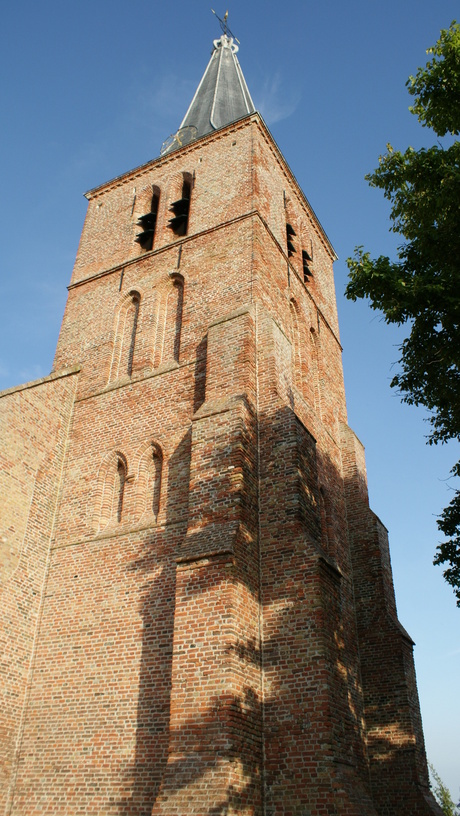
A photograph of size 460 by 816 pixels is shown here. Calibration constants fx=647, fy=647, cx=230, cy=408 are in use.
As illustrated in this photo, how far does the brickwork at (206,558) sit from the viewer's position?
8.02 m

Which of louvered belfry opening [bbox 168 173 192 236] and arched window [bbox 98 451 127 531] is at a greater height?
louvered belfry opening [bbox 168 173 192 236]

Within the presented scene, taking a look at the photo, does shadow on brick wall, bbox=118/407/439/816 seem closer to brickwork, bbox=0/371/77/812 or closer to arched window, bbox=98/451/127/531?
arched window, bbox=98/451/127/531

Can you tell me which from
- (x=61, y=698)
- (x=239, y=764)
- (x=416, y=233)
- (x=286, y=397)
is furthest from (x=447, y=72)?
(x=61, y=698)

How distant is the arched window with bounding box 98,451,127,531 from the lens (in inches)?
454

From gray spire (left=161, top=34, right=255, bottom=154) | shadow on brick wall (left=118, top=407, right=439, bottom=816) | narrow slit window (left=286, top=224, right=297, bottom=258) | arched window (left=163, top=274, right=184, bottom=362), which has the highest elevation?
gray spire (left=161, top=34, right=255, bottom=154)

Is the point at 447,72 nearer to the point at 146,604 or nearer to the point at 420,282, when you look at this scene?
the point at 420,282

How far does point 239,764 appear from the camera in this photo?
748 centimetres

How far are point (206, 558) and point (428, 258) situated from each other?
16.4ft

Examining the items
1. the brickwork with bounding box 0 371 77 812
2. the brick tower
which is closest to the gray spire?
the brick tower

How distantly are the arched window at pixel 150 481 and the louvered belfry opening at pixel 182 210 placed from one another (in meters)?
6.66

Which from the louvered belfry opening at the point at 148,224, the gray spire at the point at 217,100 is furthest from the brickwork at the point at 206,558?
the gray spire at the point at 217,100

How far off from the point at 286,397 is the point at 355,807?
6.06m

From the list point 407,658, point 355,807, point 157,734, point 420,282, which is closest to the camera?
point 355,807

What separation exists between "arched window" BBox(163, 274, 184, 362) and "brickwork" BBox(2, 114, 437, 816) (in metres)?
0.07
